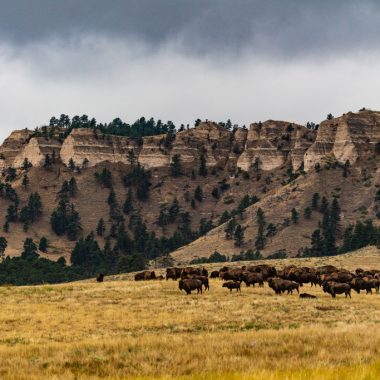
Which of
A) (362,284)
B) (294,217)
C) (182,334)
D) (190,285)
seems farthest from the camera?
(294,217)

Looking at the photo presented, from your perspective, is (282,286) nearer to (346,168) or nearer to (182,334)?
(182,334)

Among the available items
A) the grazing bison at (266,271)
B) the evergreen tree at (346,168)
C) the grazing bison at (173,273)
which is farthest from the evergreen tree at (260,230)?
the grazing bison at (173,273)

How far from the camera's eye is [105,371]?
15500 millimetres

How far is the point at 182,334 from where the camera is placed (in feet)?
75.4

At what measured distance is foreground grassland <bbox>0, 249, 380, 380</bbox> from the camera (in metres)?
15.3

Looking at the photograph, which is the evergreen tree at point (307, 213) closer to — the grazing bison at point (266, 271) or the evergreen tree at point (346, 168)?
the evergreen tree at point (346, 168)

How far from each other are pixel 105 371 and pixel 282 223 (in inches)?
6210

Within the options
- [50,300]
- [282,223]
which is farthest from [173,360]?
[282,223]

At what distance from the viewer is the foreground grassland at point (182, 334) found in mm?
15281

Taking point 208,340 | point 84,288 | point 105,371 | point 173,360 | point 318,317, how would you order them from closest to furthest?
1. point 105,371
2. point 173,360
3. point 208,340
4. point 318,317
5. point 84,288

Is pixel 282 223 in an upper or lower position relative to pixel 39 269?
upper

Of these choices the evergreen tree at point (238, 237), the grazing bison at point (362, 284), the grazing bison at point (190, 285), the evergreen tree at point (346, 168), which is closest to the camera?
the grazing bison at point (190, 285)

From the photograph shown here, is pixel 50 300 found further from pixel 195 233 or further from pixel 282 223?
pixel 195 233

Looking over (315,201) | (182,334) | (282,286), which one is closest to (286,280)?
(282,286)
